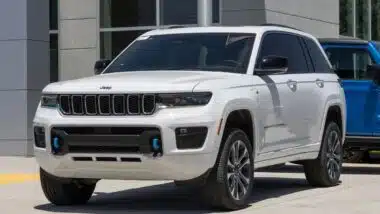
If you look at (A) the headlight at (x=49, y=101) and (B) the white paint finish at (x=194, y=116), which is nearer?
(B) the white paint finish at (x=194, y=116)

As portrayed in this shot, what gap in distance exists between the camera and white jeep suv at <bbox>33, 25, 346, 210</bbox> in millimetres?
8414

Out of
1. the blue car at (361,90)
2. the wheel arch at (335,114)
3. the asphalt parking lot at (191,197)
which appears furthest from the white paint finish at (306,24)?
the wheel arch at (335,114)

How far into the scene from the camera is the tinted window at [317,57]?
11.4m

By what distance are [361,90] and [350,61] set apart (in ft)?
2.05

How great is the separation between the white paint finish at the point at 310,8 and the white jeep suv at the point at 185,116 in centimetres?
950

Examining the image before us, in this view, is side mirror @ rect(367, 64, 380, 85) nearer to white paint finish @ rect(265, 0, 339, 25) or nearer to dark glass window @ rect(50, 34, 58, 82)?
white paint finish @ rect(265, 0, 339, 25)

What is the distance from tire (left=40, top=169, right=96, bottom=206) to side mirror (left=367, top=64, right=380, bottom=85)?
5118 mm

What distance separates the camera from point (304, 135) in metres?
10.6

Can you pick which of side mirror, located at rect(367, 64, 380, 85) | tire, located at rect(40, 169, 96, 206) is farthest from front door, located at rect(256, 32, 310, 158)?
side mirror, located at rect(367, 64, 380, 85)

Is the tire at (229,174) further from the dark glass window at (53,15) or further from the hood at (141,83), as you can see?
the dark glass window at (53,15)

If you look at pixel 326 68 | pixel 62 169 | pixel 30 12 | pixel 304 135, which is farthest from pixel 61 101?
pixel 30 12

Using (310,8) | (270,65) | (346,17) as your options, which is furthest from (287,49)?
(346,17)

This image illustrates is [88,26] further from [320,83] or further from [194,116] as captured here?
[194,116]

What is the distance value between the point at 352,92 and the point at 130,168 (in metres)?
5.57
